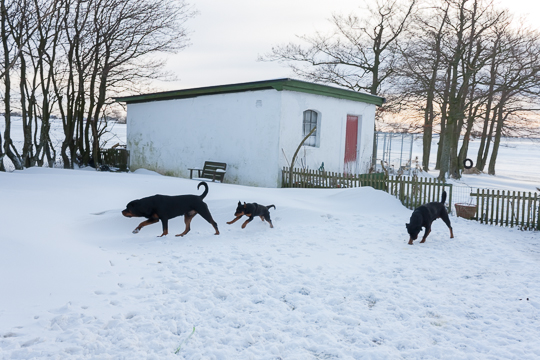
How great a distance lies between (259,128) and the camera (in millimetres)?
13453

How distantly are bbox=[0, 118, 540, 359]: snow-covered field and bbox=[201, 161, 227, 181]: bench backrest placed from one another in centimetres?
557

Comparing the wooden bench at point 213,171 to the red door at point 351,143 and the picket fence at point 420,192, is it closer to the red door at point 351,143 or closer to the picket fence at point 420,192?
the picket fence at point 420,192

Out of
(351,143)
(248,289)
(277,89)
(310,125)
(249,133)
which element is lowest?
(248,289)

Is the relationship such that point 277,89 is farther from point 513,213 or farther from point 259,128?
point 513,213

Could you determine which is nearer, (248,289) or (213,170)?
(248,289)

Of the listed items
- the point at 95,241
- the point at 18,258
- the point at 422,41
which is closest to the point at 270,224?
the point at 95,241

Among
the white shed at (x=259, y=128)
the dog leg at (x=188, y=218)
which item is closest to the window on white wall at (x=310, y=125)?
the white shed at (x=259, y=128)

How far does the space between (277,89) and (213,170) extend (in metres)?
3.65

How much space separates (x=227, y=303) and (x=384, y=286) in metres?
2.00

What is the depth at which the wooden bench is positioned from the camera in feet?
46.4

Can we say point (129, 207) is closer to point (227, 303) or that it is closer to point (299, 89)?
point (227, 303)

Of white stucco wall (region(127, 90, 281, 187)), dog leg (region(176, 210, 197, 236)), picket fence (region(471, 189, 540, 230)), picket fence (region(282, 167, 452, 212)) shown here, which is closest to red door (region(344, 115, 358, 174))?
picket fence (region(282, 167, 452, 212))

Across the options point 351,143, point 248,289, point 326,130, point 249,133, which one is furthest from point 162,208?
point 351,143

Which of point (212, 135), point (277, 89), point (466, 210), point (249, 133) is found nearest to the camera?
point (466, 210)
